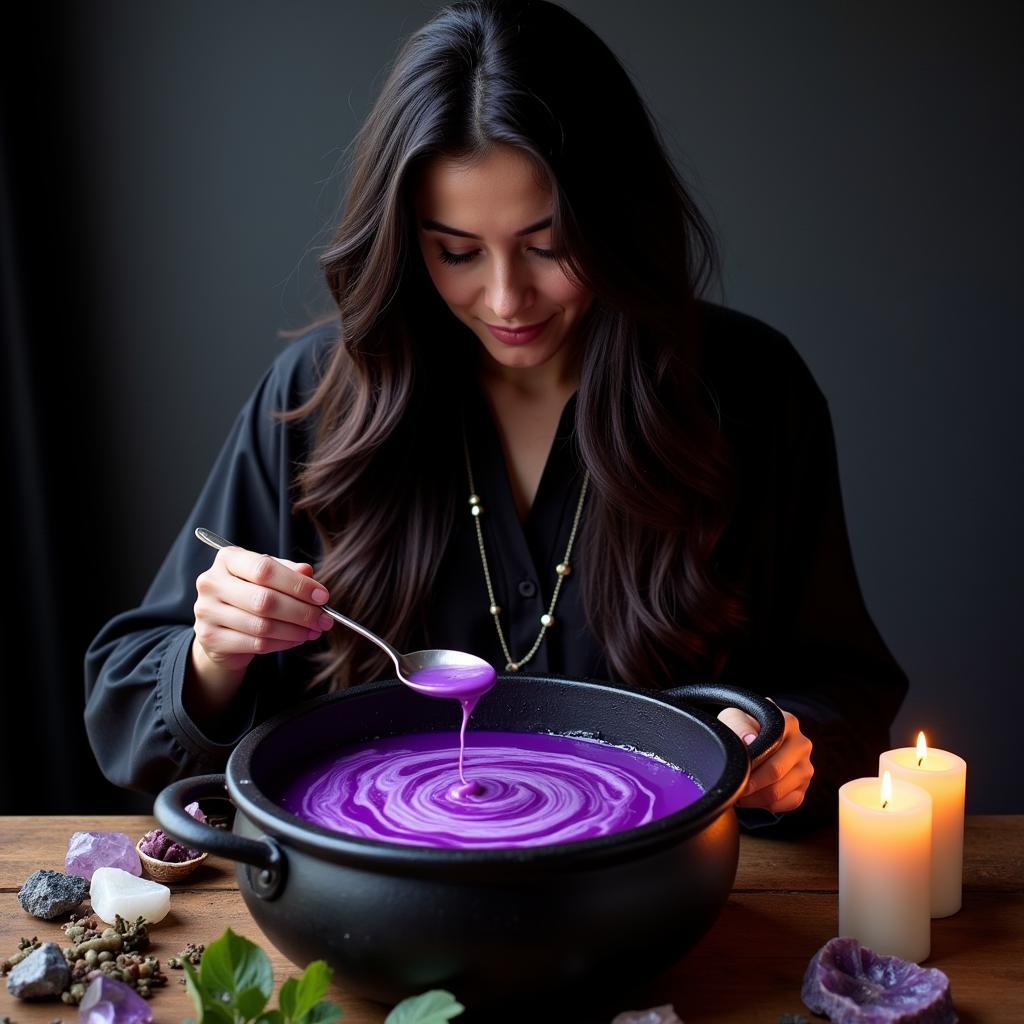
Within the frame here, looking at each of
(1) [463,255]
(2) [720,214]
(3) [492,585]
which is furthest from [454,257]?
(2) [720,214]

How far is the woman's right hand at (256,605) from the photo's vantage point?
148 centimetres

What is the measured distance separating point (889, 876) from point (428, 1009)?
0.51m

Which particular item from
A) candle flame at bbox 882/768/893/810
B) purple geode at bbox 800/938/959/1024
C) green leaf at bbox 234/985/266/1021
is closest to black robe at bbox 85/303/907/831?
candle flame at bbox 882/768/893/810

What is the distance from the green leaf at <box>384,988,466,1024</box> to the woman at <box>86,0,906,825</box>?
584mm

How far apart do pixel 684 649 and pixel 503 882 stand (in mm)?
952

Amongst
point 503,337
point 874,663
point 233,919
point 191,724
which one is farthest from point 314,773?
point 874,663

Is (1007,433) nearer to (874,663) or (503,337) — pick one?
(874,663)

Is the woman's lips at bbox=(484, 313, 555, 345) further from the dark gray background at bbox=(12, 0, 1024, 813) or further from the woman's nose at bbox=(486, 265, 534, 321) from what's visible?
the dark gray background at bbox=(12, 0, 1024, 813)

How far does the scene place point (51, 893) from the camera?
134 centimetres

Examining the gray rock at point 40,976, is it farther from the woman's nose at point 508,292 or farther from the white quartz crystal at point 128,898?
the woman's nose at point 508,292

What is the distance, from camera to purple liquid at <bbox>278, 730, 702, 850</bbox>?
125cm

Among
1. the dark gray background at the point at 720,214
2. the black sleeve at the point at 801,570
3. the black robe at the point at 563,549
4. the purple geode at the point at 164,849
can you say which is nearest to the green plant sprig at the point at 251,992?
the purple geode at the point at 164,849

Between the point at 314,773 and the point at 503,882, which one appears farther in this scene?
the point at 314,773

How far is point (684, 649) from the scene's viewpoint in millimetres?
1890
